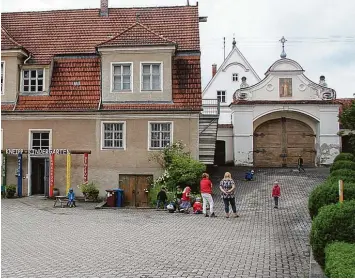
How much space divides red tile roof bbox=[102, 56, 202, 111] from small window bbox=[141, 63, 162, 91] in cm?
84

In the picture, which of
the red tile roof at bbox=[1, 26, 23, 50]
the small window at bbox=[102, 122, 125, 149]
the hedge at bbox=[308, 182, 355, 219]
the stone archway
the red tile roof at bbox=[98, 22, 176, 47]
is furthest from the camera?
the stone archway

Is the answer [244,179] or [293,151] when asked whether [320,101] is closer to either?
[293,151]

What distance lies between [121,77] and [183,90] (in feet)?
11.0

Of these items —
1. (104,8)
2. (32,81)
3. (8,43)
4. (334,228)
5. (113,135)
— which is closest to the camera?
(334,228)

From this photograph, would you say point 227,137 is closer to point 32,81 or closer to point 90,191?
point 90,191

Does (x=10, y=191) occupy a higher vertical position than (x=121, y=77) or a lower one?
lower

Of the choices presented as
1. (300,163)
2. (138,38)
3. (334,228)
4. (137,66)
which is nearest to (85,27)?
(138,38)

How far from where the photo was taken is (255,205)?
2089 cm

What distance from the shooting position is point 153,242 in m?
12.7

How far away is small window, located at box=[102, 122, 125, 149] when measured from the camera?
2514 cm

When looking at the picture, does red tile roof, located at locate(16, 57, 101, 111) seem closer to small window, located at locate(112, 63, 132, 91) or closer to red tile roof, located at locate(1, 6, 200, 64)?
red tile roof, located at locate(1, 6, 200, 64)

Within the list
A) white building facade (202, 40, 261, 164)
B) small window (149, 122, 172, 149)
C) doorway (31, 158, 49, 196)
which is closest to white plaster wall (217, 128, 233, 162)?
white building facade (202, 40, 261, 164)

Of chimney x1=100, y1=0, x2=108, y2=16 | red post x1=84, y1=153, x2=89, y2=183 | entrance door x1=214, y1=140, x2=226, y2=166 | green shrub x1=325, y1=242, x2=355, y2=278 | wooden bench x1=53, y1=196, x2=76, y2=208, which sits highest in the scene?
chimney x1=100, y1=0, x2=108, y2=16

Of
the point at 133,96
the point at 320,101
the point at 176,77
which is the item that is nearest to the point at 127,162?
the point at 133,96
